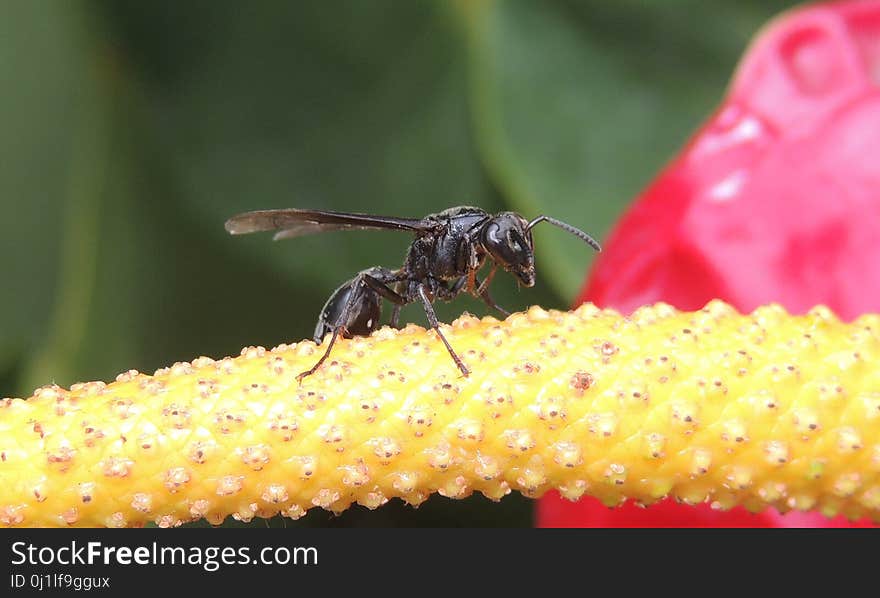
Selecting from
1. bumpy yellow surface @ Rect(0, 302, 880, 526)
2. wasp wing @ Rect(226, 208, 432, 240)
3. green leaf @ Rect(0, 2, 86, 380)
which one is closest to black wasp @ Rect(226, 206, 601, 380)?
wasp wing @ Rect(226, 208, 432, 240)

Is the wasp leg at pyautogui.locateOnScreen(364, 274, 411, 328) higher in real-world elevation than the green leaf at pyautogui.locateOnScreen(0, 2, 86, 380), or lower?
lower

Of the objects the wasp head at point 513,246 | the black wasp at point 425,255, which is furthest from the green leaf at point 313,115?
the wasp head at point 513,246

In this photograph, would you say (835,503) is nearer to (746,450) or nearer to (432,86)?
(746,450)

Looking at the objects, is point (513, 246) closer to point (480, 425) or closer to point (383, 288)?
point (383, 288)

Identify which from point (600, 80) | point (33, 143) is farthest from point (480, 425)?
point (33, 143)

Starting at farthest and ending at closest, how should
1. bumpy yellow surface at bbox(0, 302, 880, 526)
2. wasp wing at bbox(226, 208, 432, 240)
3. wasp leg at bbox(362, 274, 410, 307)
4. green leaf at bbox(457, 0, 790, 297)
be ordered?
green leaf at bbox(457, 0, 790, 297)
wasp leg at bbox(362, 274, 410, 307)
wasp wing at bbox(226, 208, 432, 240)
bumpy yellow surface at bbox(0, 302, 880, 526)

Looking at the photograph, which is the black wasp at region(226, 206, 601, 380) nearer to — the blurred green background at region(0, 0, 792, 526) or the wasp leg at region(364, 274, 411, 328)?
the wasp leg at region(364, 274, 411, 328)

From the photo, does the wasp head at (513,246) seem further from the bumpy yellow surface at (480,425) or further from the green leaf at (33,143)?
the green leaf at (33,143)

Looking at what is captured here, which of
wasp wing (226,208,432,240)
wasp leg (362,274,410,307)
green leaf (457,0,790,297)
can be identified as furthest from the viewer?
green leaf (457,0,790,297)
